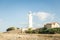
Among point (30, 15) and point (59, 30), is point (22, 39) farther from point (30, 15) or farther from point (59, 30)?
point (30, 15)

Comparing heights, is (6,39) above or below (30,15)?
below

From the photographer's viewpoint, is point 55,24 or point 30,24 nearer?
point 30,24

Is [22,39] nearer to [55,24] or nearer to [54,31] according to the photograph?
[54,31]

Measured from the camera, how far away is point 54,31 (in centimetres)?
5006

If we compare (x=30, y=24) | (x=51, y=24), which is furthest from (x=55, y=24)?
(x=30, y=24)

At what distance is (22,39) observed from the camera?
88.6ft

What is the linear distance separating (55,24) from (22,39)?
61060 millimetres

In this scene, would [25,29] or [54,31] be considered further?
[25,29]

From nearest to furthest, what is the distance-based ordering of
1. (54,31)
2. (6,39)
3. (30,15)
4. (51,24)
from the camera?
(6,39) → (54,31) → (30,15) → (51,24)

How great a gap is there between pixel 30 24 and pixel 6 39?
38999mm

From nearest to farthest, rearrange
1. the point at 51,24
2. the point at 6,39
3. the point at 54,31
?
the point at 6,39, the point at 54,31, the point at 51,24

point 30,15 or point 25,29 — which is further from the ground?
point 30,15

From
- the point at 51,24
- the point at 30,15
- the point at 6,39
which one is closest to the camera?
the point at 6,39

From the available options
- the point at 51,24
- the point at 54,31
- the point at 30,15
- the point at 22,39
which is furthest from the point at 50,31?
the point at 51,24
